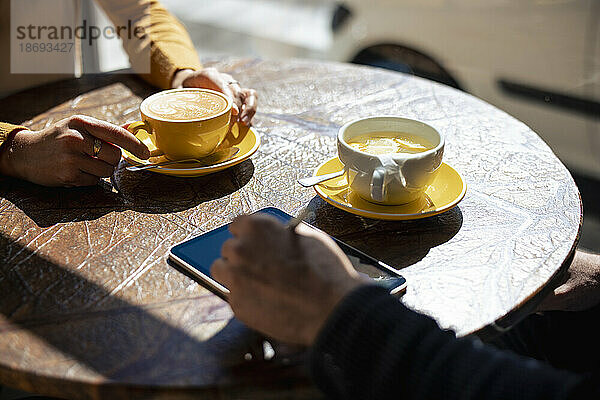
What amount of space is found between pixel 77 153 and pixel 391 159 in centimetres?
60

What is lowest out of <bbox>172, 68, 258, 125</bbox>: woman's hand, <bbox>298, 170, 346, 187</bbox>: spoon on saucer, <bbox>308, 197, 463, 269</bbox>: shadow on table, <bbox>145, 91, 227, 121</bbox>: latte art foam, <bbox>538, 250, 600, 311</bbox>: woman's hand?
<bbox>538, 250, 600, 311</bbox>: woman's hand

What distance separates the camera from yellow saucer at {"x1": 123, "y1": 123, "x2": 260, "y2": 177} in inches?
47.8

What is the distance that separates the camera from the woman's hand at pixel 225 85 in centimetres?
140

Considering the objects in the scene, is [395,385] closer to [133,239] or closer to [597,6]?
[133,239]

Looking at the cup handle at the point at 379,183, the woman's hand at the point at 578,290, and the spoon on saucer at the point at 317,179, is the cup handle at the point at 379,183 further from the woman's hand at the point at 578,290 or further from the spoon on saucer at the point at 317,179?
the woman's hand at the point at 578,290

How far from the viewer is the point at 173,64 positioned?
1654 mm

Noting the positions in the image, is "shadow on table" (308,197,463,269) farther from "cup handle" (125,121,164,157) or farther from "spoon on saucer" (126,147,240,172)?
"cup handle" (125,121,164,157)

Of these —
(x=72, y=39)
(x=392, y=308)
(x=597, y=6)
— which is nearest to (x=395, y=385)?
(x=392, y=308)

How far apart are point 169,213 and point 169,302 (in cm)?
26

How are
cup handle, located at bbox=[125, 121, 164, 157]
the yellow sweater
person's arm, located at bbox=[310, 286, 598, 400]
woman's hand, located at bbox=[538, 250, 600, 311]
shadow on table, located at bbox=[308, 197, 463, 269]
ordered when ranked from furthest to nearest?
the yellow sweater < woman's hand, located at bbox=[538, 250, 600, 311] < cup handle, located at bbox=[125, 121, 164, 157] < shadow on table, located at bbox=[308, 197, 463, 269] < person's arm, located at bbox=[310, 286, 598, 400]

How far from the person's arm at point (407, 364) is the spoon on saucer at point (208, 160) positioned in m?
0.56

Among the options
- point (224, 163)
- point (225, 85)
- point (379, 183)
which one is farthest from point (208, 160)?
point (379, 183)

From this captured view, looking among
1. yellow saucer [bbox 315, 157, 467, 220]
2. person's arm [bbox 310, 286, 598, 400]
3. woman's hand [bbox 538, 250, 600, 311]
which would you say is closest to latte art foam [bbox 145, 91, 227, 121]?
yellow saucer [bbox 315, 157, 467, 220]

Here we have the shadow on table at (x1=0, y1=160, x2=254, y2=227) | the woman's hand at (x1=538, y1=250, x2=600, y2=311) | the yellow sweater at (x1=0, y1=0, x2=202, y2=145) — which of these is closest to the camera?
the shadow on table at (x1=0, y1=160, x2=254, y2=227)
